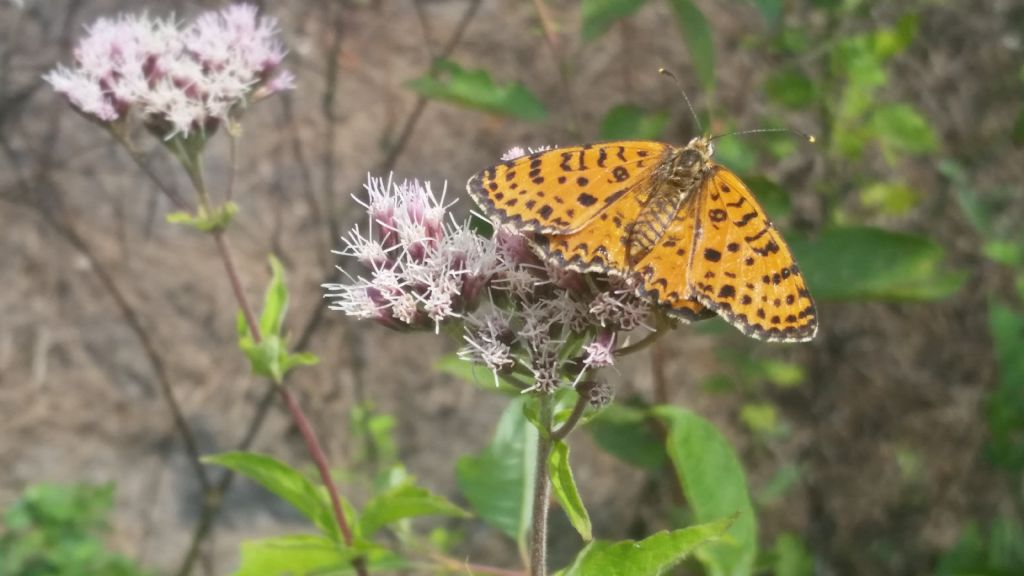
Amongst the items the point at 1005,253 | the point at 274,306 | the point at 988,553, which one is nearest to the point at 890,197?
the point at 1005,253

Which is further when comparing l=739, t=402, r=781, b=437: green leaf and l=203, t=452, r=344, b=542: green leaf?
l=739, t=402, r=781, b=437: green leaf

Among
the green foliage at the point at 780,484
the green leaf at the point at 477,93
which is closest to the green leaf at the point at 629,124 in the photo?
the green leaf at the point at 477,93

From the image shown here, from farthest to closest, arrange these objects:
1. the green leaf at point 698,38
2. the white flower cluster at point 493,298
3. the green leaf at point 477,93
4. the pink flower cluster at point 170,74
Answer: the green leaf at point 477,93 → the green leaf at point 698,38 → the pink flower cluster at point 170,74 → the white flower cluster at point 493,298

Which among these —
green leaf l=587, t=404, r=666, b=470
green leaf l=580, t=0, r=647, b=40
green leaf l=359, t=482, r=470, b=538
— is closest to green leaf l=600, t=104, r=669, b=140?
green leaf l=580, t=0, r=647, b=40

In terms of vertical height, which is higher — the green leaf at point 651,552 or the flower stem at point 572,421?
the flower stem at point 572,421

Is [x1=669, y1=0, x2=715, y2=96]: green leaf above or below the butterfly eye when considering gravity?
above

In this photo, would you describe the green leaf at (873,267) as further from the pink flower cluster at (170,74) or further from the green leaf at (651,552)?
the pink flower cluster at (170,74)

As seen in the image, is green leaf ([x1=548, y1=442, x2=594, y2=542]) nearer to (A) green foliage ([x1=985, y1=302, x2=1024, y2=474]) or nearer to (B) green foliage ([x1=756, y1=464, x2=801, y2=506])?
(A) green foliage ([x1=985, y1=302, x2=1024, y2=474])

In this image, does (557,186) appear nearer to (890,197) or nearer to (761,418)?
(890,197)
